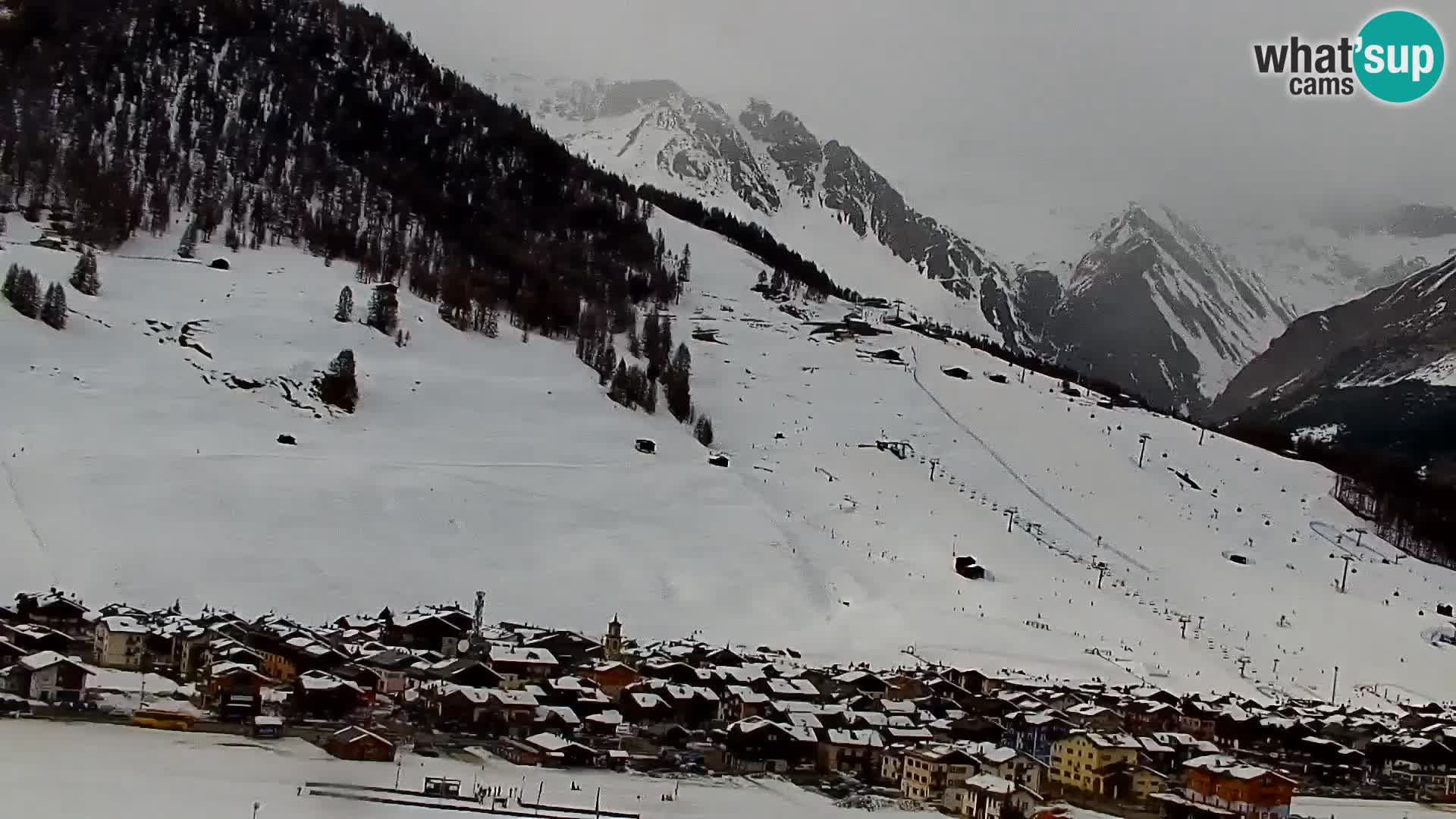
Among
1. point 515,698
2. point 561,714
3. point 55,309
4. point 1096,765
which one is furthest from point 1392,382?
point 515,698

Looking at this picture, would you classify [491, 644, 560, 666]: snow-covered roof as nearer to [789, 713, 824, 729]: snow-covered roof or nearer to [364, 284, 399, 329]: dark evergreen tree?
[789, 713, 824, 729]: snow-covered roof

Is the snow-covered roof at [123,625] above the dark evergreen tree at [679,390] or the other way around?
the other way around

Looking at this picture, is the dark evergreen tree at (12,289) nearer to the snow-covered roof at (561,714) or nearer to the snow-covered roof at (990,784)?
the snow-covered roof at (561,714)

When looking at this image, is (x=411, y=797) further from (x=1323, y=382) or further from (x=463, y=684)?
(x=1323, y=382)

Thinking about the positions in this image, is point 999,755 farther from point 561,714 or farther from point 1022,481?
point 1022,481

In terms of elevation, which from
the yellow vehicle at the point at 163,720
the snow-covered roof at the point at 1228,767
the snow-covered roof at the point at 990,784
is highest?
the snow-covered roof at the point at 1228,767

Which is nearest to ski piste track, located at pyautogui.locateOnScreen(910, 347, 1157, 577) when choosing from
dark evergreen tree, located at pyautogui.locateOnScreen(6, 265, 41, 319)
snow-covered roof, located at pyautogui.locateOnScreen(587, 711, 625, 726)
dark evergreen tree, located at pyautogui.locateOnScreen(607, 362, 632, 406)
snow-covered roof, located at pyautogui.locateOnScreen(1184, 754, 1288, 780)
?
dark evergreen tree, located at pyautogui.locateOnScreen(607, 362, 632, 406)

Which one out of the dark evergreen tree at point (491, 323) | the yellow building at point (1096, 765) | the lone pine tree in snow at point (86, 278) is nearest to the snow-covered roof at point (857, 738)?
the yellow building at point (1096, 765)
